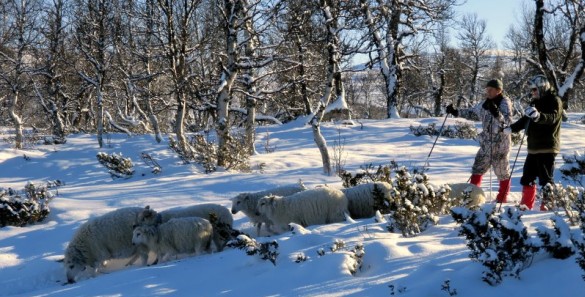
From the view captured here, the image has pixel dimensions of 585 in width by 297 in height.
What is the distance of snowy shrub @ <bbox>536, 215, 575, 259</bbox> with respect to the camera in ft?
10.8

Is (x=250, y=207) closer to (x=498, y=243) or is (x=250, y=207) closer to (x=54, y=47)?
(x=498, y=243)

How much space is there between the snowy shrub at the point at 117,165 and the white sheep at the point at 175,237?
6.21m

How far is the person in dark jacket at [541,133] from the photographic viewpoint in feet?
19.6

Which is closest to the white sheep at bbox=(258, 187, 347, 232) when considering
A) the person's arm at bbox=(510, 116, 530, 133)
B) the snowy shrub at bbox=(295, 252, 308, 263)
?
the snowy shrub at bbox=(295, 252, 308, 263)

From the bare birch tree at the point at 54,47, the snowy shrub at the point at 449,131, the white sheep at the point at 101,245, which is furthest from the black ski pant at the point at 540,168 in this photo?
the bare birch tree at the point at 54,47

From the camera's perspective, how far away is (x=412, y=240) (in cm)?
441

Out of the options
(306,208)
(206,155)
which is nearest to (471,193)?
(306,208)

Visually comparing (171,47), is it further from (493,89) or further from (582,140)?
(582,140)

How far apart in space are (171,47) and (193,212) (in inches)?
277

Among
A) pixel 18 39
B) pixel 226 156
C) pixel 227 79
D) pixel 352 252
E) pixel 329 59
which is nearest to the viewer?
pixel 352 252

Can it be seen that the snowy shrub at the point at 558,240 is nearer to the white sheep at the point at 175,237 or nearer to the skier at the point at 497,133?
the skier at the point at 497,133

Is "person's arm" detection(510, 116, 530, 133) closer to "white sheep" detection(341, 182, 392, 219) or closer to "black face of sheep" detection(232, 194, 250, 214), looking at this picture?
"white sheep" detection(341, 182, 392, 219)

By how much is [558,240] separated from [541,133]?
3.22 metres

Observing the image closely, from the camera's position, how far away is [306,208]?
20.4 feet
